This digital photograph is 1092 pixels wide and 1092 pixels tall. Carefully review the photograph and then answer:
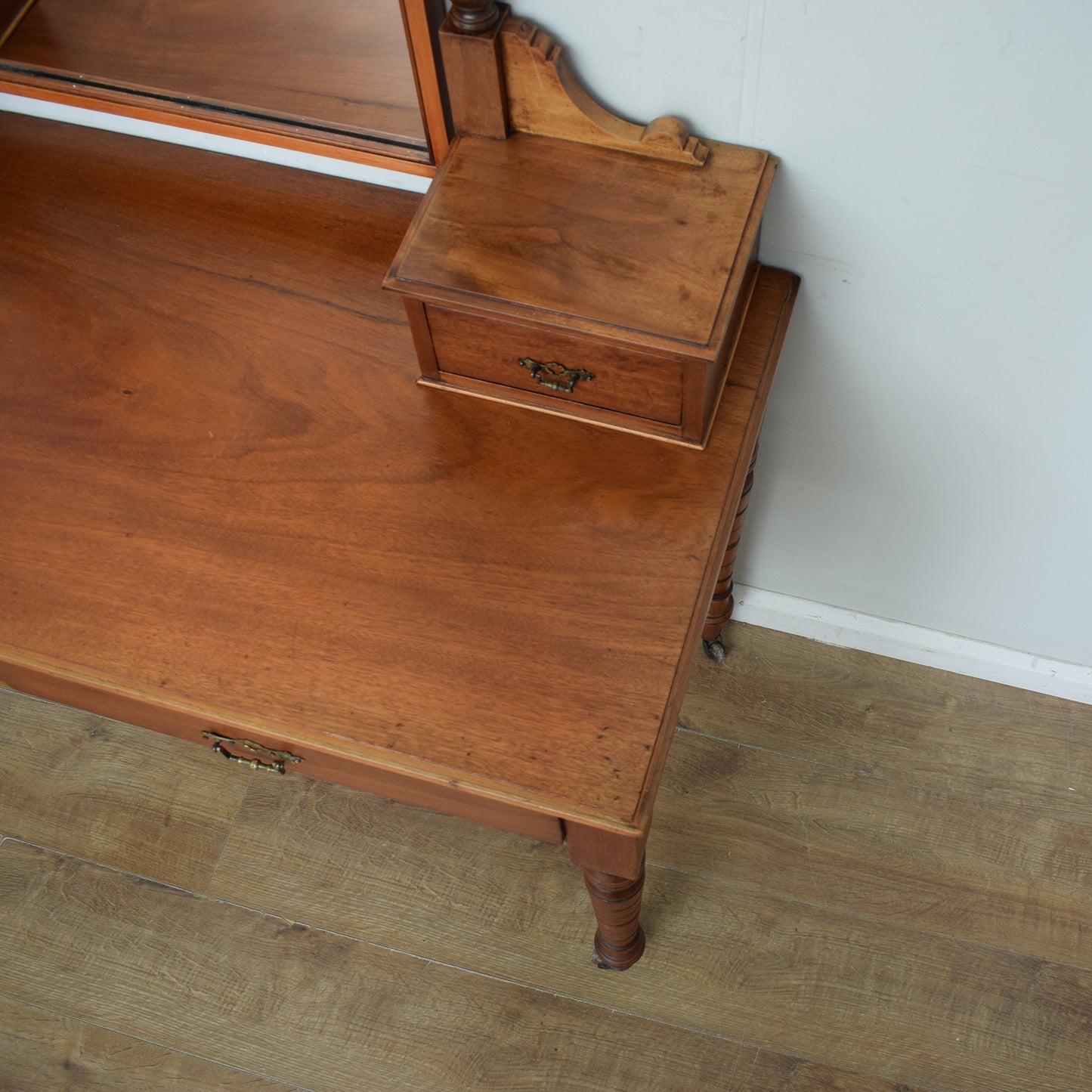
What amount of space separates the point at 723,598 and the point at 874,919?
1.68 feet

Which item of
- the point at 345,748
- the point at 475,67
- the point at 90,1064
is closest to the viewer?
the point at 345,748

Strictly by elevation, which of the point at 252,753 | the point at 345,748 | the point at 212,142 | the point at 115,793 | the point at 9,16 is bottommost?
the point at 115,793

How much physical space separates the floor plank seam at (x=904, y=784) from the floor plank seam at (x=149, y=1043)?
0.75 meters

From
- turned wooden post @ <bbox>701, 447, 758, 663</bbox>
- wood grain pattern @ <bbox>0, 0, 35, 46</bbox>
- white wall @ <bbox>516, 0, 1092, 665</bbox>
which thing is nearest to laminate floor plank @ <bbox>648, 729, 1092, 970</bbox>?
turned wooden post @ <bbox>701, 447, 758, 663</bbox>

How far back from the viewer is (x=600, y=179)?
1.13 meters

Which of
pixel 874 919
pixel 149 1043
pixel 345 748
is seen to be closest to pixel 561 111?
pixel 345 748

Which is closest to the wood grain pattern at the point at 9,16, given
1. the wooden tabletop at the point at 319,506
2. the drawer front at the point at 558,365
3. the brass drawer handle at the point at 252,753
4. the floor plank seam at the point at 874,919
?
the wooden tabletop at the point at 319,506

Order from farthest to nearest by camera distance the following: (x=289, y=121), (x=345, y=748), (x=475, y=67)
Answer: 1. (x=289, y=121)
2. (x=475, y=67)
3. (x=345, y=748)

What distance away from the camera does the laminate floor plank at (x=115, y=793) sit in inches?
68.4

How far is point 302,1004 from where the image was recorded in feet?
5.28

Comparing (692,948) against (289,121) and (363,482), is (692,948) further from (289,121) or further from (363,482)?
(289,121)

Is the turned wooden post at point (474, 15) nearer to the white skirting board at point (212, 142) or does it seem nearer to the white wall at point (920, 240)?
the white wall at point (920, 240)

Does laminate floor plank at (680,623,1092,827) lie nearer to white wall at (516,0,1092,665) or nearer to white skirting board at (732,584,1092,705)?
white skirting board at (732,584,1092,705)

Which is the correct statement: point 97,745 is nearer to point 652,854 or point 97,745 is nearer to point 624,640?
point 652,854
